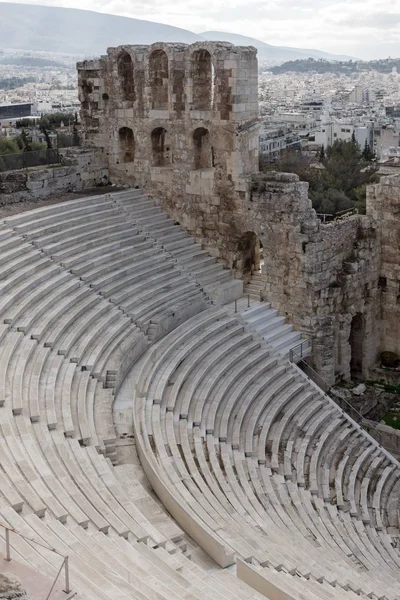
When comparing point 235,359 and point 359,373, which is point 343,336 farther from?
point 235,359

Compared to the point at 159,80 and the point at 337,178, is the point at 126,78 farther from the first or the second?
the point at 337,178

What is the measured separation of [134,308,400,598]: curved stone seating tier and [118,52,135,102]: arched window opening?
25.9 feet

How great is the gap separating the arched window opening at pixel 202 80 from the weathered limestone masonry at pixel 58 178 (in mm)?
3930

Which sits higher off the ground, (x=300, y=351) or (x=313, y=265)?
(x=313, y=265)

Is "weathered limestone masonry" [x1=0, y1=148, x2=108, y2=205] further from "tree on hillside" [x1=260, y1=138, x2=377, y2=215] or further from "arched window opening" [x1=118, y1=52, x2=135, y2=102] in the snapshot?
"tree on hillside" [x1=260, y1=138, x2=377, y2=215]

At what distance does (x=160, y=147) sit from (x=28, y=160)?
13.0 ft

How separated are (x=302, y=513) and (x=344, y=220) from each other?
397 inches

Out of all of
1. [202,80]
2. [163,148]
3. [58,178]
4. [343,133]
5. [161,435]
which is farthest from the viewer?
[343,133]

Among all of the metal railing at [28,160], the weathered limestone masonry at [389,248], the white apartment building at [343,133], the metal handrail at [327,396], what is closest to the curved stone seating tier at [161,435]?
the metal handrail at [327,396]

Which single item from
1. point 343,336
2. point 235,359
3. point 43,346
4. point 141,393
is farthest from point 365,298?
point 43,346

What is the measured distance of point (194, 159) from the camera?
870 inches

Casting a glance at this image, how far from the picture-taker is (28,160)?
2267 cm

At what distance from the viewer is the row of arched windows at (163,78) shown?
21.5m

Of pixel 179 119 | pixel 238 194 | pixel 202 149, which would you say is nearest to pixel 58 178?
pixel 179 119
